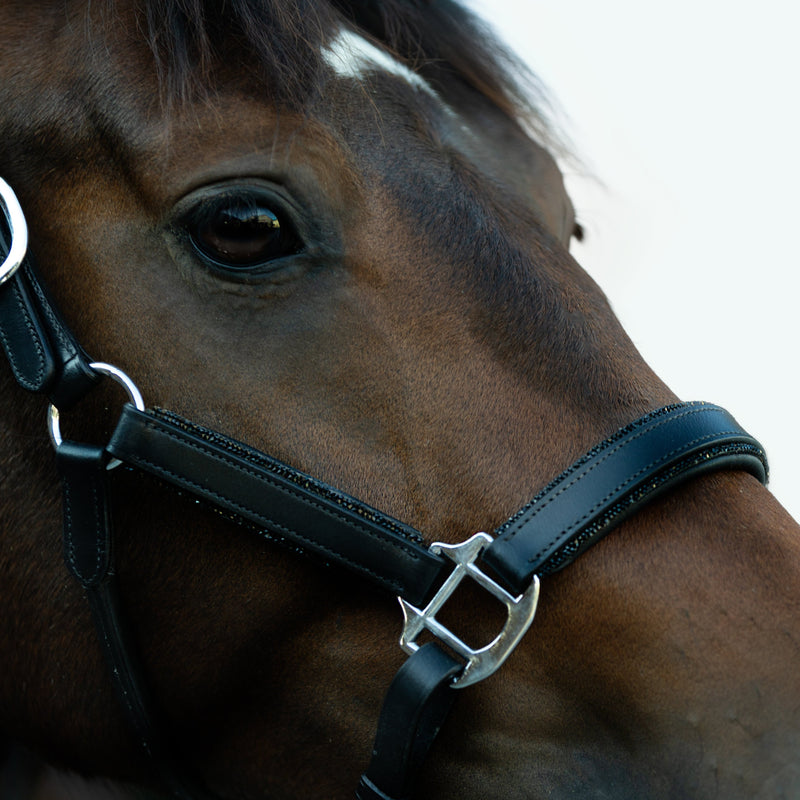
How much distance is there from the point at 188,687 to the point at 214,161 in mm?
845

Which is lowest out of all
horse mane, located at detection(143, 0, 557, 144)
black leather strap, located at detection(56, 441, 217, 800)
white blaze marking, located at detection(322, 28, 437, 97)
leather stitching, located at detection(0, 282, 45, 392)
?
black leather strap, located at detection(56, 441, 217, 800)

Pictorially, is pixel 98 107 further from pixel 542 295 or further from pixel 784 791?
pixel 784 791

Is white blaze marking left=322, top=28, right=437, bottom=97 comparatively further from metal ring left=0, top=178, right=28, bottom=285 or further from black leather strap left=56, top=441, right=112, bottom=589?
black leather strap left=56, top=441, right=112, bottom=589

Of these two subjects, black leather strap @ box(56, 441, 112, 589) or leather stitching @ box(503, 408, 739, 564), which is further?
black leather strap @ box(56, 441, 112, 589)

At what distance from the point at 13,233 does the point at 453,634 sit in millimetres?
907

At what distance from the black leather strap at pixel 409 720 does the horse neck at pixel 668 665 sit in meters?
0.08

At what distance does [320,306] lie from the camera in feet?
4.43

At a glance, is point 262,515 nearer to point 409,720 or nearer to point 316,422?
point 316,422

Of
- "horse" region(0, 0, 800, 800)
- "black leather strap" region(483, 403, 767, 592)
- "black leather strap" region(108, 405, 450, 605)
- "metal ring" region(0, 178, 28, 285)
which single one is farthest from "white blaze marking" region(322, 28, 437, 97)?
"black leather strap" region(483, 403, 767, 592)

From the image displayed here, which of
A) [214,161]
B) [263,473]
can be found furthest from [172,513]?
[214,161]

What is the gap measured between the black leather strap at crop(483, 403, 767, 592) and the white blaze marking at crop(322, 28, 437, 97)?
787mm

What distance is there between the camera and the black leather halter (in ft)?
4.01

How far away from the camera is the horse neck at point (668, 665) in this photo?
3.76 feet

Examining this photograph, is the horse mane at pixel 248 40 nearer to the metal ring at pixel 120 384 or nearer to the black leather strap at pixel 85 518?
the metal ring at pixel 120 384
